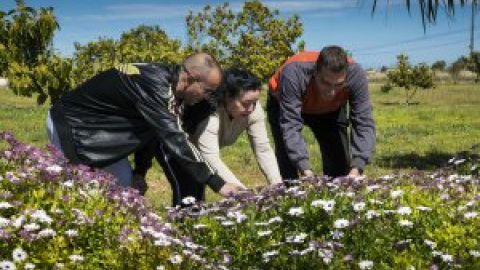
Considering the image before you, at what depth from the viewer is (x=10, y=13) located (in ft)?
60.0

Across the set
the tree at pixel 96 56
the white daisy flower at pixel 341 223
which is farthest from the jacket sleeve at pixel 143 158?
the tree at pixel 96 56

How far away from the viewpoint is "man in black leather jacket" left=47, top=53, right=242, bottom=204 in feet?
14.4

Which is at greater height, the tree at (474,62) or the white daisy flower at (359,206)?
the white daisy flower at (359,206)

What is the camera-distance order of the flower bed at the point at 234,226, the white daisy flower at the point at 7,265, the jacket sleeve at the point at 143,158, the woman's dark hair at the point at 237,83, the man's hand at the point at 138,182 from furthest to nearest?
1. the man's hand at the point at 138,182
2. the jacket sleeve at the point at 143,158
3. the woman's dark hair at the point at 237,83
4. the flower bed at the point at 234,226
5. the white daisy flower at the point at 7,265

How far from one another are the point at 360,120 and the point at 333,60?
98 cm

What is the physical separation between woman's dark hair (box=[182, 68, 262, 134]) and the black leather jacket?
29cm

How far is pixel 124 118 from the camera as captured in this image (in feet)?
15.9

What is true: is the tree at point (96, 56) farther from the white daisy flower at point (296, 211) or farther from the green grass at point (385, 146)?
the white daisy flower at point (296, 211)

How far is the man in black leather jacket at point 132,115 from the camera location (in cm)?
440

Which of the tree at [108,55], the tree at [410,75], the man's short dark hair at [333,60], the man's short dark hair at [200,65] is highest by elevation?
the man's short dark hair at [200,65]

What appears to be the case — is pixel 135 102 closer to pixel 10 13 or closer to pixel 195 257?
pixel 195 257

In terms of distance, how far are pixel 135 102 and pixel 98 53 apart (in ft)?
75.3

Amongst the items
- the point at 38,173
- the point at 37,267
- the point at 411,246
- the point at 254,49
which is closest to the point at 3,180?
the point at 38,173

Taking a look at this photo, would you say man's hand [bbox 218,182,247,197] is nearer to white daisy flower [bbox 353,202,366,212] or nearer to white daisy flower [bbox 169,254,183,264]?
white daisy flower [bbox 353,202,366,212]
